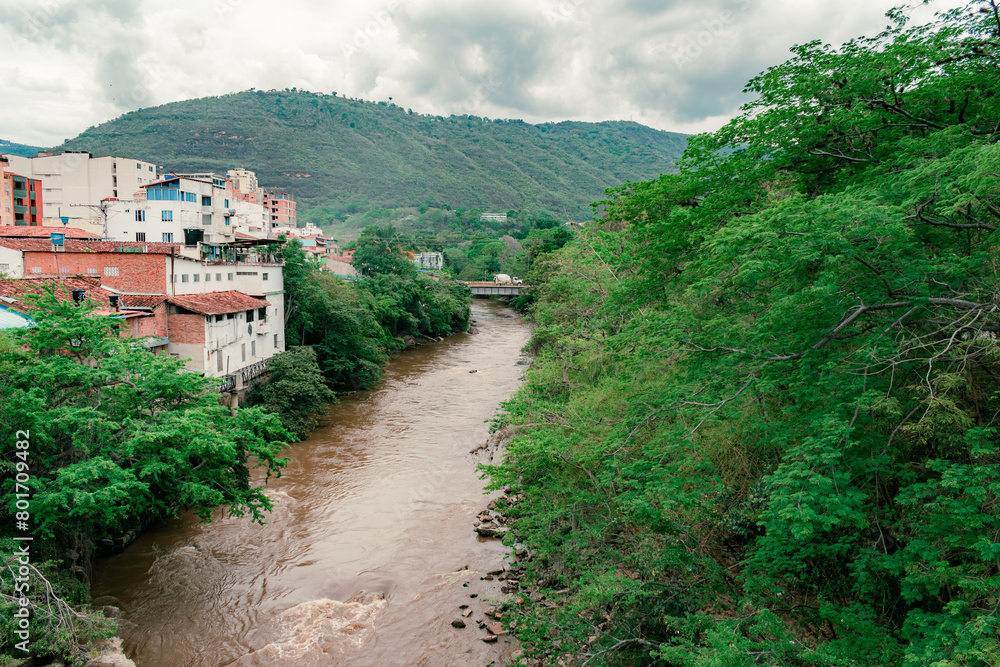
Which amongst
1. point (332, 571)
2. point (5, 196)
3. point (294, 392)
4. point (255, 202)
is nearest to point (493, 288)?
point (294, 392)

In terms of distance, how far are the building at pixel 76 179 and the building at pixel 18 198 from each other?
862 millimetres

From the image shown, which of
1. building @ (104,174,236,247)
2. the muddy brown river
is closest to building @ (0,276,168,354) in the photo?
the muddy brown river

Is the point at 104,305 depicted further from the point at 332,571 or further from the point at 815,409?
the point at 815,409

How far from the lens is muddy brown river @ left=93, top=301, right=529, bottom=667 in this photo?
1264 centimetres

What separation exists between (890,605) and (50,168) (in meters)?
68.8

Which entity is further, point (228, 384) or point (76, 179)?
point (76, 179)

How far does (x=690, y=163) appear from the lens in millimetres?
12445

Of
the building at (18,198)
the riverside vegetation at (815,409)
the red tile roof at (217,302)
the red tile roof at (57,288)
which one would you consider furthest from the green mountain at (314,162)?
the riverside vegetation at (815,409)

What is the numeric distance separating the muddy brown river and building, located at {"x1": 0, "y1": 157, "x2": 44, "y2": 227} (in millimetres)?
47796

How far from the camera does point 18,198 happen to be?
54094mm

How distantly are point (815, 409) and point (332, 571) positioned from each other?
12802 millimetres

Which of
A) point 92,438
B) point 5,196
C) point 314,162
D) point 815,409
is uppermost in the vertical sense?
point 314,162

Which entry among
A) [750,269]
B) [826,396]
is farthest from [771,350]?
[750,269]

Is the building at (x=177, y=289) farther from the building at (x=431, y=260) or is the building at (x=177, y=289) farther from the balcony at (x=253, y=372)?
the building at (x=431, y=260)
